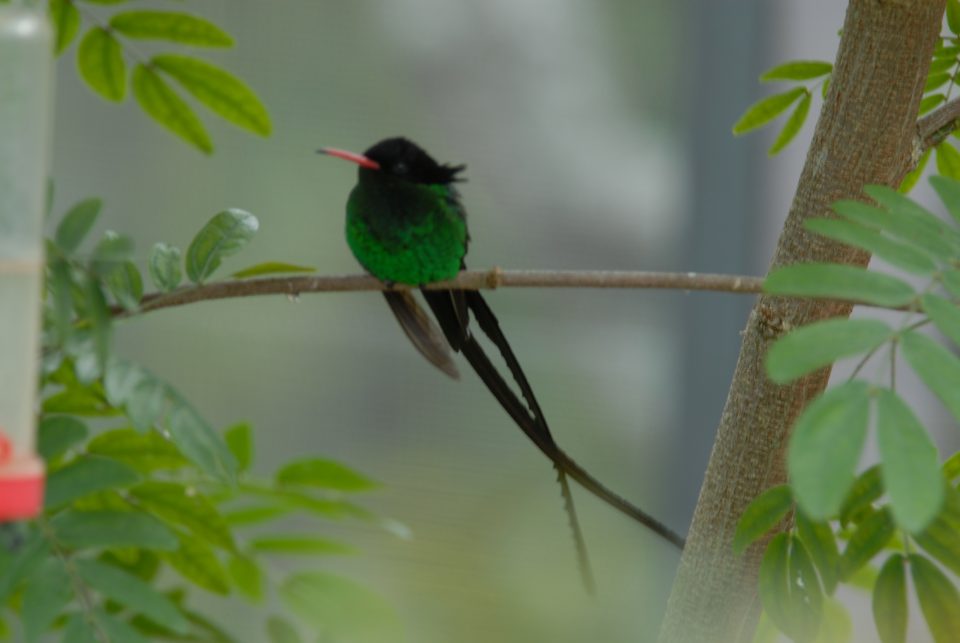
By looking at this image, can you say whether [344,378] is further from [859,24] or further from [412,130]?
[859,24]

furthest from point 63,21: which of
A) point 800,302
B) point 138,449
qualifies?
point 800,302

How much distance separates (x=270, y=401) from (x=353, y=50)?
659mm

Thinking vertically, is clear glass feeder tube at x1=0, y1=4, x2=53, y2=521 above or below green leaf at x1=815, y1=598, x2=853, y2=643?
above

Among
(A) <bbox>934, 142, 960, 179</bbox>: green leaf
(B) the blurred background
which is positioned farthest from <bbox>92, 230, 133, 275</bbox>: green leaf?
(B) the blurred background

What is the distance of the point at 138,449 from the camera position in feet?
2.85

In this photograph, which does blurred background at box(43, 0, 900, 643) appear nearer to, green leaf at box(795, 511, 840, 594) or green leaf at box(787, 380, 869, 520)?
green leaf at box(795, 511, 840, 594)

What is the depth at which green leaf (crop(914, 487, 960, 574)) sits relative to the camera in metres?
0.68

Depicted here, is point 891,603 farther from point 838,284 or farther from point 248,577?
point 248,577

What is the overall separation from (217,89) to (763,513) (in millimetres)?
495

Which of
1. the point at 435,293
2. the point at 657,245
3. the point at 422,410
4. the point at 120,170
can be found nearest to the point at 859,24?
the point at 435,293

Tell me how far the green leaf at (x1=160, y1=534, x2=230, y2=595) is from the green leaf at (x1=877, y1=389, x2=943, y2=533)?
55 centimetres

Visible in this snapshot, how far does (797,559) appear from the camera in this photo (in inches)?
29.9

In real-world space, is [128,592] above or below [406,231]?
below

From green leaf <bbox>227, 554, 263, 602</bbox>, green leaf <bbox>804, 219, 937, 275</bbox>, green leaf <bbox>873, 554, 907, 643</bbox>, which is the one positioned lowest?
green leaf <bbox>227, 554, 263, 602</bbox>
